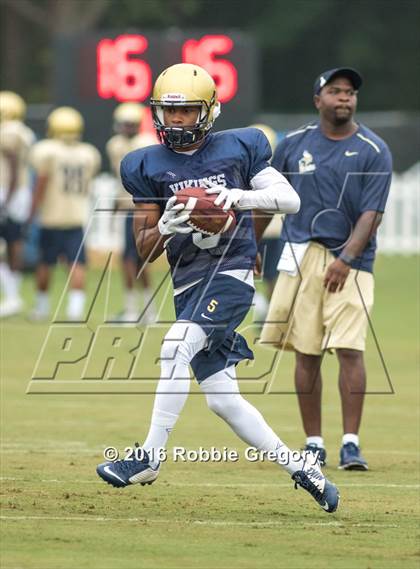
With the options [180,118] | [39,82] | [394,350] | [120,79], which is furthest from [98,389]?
[39,82]

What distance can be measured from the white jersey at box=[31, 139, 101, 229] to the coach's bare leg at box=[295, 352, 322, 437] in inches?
289

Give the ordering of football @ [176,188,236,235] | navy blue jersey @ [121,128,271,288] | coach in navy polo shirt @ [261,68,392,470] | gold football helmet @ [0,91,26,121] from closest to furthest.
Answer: football @ [176,188,236,235], navy blue jersey @ [121,128,271,288], coach in navy polo shirt @ [261,68,392,470], gold football helmet @ [0,91,26,121]

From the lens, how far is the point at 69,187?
15.1 m

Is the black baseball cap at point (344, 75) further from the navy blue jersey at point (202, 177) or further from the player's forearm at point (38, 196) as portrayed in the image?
the player's forearm at point (38, 196)

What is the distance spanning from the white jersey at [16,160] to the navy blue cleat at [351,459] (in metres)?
8.14

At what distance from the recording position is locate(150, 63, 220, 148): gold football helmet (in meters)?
6.41

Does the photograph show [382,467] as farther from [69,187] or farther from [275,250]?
[69,187]

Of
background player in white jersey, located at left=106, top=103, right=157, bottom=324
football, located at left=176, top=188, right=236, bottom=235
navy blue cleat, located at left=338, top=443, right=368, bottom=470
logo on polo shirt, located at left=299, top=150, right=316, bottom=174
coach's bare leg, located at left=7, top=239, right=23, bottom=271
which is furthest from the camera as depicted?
coach's bare leg, located at left=7, top=239, right=23, bottom=271

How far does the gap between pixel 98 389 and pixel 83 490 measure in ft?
12.7

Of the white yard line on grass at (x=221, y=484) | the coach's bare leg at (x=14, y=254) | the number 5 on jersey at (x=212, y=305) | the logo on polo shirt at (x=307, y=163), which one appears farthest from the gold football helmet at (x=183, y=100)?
the coach's bare leg at (x=14, y=254)

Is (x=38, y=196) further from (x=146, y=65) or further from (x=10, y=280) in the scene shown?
(x=146, y=65)

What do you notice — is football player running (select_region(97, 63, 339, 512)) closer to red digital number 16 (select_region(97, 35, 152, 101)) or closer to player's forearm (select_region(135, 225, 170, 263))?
player's forearm (select_region(135, 225, 170, 263))

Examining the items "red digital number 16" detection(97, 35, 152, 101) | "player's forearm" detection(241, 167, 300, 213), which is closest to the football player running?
"player's forearm" detection(241, 167, 300, 213)

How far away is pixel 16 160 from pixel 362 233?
26.9 feet
